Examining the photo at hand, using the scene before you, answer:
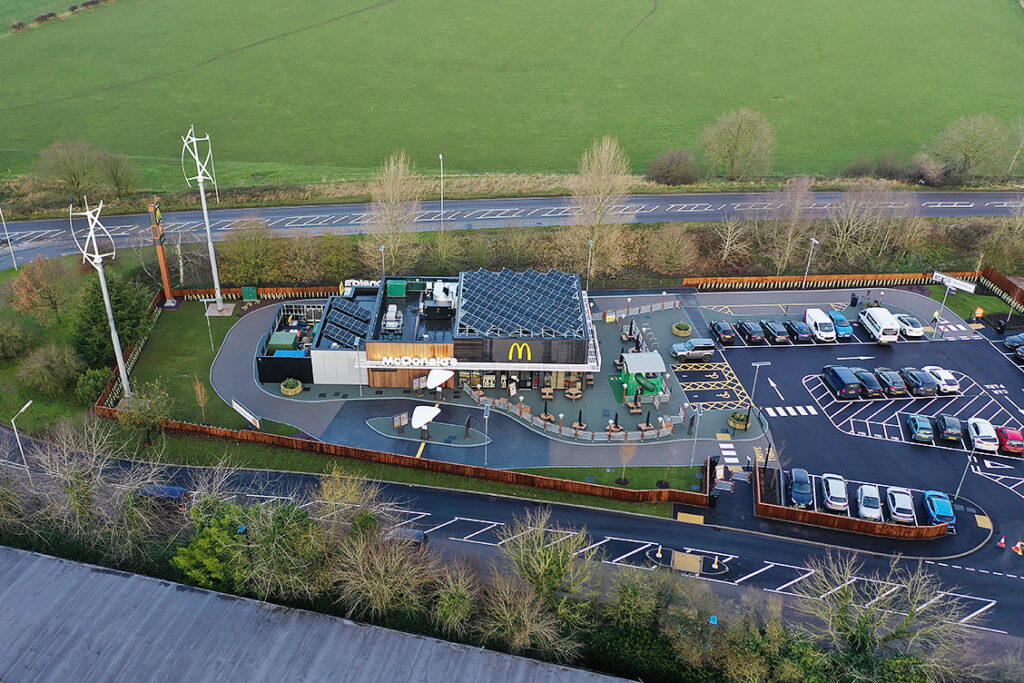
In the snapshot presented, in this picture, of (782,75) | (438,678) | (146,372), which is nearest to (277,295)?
(146,372)

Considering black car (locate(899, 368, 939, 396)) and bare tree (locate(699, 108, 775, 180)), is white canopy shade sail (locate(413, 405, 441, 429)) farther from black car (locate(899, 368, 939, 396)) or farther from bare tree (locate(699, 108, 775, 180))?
bare tree (locate(699, 108, 775, 180))

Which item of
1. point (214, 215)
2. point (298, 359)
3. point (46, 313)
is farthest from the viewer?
point (214, 215)

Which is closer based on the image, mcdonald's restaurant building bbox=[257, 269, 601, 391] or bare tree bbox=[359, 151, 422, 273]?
mcdonald's restaurant building bbox=[257, 269, 601, 391]

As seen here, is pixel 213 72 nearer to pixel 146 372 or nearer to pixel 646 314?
pixel 146 372

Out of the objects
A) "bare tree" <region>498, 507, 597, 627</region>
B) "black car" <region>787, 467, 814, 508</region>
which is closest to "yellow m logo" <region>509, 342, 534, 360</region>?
"bare tree" <region>498, 507, 597, 627</region>

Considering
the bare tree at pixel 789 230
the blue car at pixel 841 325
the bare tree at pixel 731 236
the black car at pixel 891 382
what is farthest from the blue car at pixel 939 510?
the bare tree at pixel 731 236

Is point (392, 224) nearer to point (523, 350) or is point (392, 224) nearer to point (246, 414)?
point (523, 350)
